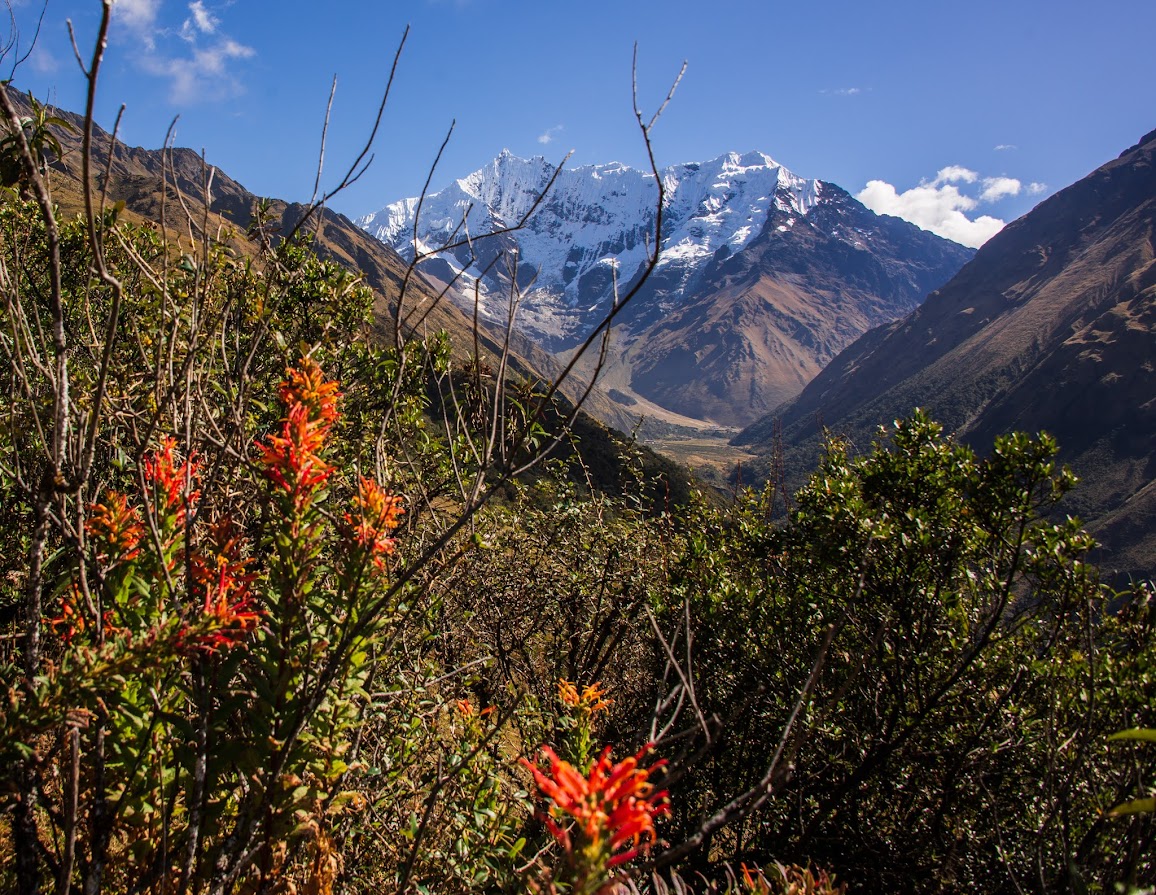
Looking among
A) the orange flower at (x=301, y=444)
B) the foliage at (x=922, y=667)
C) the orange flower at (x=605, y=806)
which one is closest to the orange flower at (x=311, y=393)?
the orange flower at (x=301, y=444)

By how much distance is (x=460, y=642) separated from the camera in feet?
21.4

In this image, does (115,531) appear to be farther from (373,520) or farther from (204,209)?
(204,209)

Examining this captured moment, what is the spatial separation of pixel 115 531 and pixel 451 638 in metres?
4.14

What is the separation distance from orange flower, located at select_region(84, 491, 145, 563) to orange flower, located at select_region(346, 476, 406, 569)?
782 millimetres

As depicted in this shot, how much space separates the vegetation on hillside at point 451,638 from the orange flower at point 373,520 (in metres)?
0.02

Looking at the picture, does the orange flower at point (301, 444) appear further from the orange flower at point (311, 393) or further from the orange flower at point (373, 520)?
the orange flower at point (373, 520)

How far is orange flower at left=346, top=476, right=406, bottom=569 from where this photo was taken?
79.1 inches

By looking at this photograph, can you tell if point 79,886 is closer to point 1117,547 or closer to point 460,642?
point 460,642

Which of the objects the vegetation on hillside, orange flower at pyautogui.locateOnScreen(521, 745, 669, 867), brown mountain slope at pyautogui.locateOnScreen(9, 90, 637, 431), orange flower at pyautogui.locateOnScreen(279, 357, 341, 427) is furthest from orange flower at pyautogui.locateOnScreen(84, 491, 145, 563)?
orange flower at pyautogui.locateOnScreen(521, 745, 669, 867)

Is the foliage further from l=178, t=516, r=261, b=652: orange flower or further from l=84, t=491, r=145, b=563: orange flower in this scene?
l=84, t=491, r=145, b=563: orange flower

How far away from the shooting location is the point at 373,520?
2.16 meters

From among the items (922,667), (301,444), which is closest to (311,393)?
(301,444)

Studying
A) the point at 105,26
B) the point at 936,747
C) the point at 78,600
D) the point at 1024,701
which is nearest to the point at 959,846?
the point at 936,747

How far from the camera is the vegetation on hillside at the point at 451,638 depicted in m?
1.71
